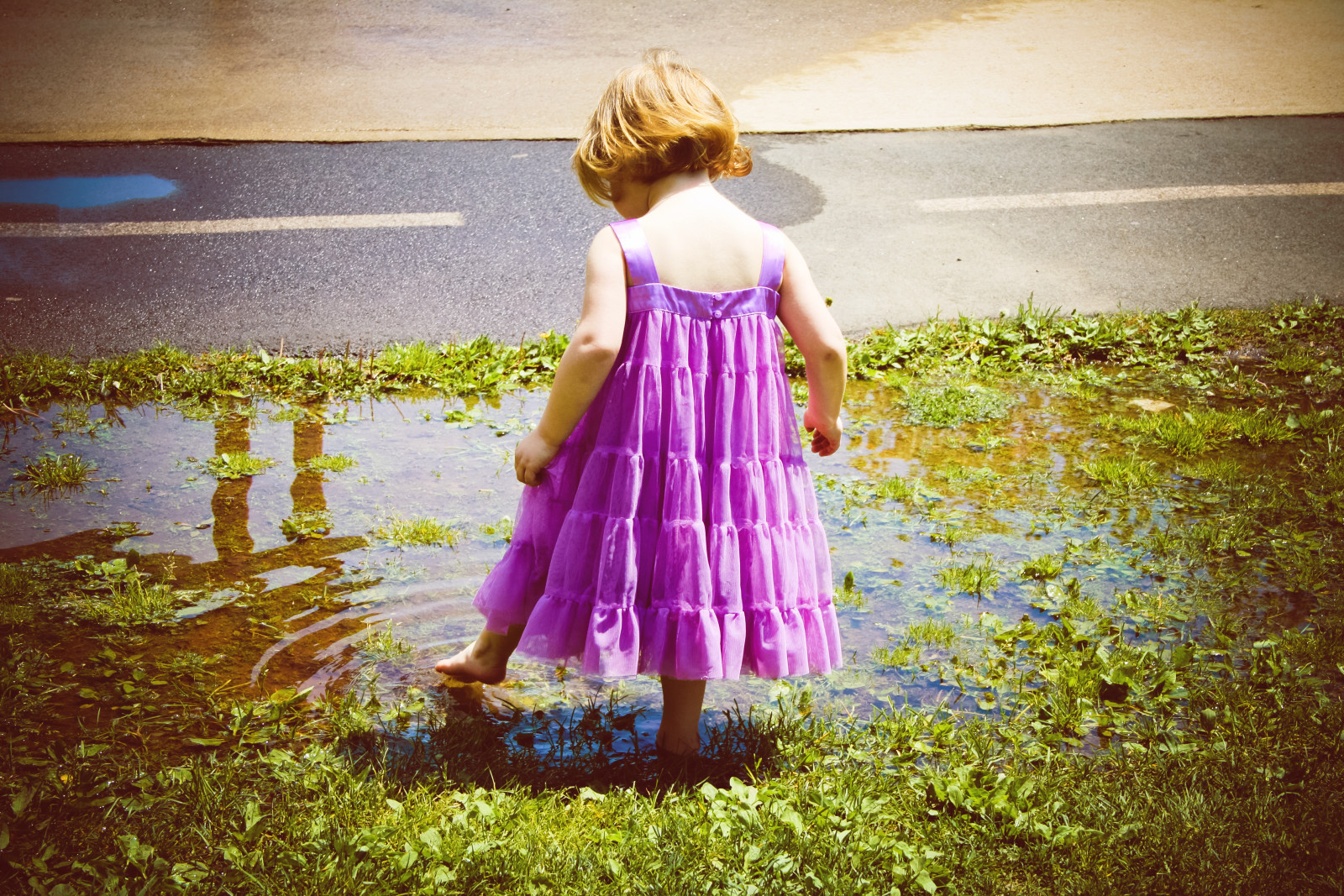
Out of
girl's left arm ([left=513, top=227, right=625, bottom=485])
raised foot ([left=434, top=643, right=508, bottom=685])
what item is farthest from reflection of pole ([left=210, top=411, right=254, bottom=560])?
girl's left arm ([left=513, top=227, right=625, bottom=485])

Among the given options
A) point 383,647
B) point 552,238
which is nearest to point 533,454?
point 383,647

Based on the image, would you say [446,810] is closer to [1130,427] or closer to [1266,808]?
[1266,808]

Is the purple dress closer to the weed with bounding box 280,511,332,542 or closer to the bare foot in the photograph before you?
the bare foot

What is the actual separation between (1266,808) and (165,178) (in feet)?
22.8

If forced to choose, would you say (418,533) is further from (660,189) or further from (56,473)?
(660,189)

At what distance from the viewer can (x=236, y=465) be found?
3.81 m

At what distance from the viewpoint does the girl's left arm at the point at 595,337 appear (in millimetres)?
2221

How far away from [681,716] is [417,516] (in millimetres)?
1501

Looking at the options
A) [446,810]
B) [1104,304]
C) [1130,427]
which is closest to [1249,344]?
[1104,304]

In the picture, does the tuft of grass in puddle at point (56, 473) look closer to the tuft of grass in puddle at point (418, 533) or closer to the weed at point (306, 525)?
the weed at point (306, 525)

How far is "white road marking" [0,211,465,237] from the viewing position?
6000 mm

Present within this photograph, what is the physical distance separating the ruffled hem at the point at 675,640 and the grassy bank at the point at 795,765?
11.8 inches

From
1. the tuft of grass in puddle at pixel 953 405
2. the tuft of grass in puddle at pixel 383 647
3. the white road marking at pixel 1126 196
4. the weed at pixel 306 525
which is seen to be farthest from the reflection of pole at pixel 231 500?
the white road marking at pixel 1126 196

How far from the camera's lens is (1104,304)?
5617mm
